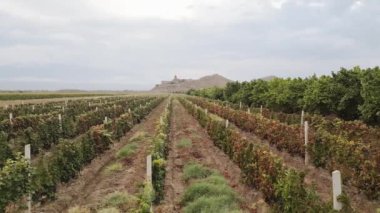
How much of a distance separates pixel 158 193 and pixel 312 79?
19.0 metres

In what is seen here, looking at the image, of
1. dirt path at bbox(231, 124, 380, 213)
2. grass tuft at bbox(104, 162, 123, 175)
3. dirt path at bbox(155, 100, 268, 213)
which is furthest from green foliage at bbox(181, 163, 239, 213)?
grass tuft at bbox(104, 162, 123, 175)

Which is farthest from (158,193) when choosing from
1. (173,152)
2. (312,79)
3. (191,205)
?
(312,79)

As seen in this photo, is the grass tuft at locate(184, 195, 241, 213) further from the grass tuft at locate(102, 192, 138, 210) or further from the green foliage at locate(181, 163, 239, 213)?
the grass tuft at locate(102, 192, 138, 210)

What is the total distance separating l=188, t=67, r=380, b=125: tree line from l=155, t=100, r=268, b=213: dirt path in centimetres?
643

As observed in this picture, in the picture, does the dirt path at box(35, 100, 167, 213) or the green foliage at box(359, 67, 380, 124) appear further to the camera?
the green foliage at box(359, 67, 380, 124)

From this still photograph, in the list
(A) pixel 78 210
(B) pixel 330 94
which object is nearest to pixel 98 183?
(A) pixel 78 210

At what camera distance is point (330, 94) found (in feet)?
74.2

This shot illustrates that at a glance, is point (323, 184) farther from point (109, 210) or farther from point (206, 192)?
point (109, 210)

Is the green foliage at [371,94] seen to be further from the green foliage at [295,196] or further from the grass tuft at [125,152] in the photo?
the green foliage at [295,196]

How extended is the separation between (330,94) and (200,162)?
10.8 meters

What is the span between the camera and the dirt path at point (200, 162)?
984 centimetres

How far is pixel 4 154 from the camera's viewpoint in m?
12.6

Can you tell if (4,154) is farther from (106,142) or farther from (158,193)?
(158,193)

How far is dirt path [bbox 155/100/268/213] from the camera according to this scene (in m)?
9.84
